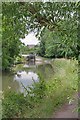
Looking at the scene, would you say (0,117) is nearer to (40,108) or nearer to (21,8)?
(40,108)

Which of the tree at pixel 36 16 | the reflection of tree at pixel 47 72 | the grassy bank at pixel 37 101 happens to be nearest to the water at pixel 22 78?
the reflection of tree at pixel 47 72

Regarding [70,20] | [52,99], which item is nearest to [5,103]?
[52,99]

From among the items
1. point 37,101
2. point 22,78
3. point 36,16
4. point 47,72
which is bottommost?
point 22,78

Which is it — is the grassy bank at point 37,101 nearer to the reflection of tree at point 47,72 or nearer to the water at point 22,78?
the water at point 22,78

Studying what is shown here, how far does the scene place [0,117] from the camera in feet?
12.9

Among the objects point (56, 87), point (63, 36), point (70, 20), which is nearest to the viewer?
point (70, 20)

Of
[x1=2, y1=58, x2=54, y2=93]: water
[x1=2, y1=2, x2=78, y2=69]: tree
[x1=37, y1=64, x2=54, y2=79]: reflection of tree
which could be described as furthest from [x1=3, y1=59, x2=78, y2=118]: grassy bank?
[x1=2, y1=2, x2=78, y2=69]: tree

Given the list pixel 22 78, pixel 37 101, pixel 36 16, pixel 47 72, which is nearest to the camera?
pixel 36 16

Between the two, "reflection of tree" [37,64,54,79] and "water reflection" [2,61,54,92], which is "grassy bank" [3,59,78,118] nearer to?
"water reflection" [2,61,54,92]

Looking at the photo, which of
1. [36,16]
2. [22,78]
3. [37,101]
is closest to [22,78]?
[22,78]

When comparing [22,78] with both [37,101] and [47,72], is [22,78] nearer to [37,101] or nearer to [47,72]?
[47,72]

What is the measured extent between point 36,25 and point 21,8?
283 mm

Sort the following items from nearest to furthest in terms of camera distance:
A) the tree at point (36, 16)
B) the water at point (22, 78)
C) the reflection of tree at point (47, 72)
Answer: the tree at point (36, 16) < the water at point (22, 78) < the reflection of tree at point (47, 72)

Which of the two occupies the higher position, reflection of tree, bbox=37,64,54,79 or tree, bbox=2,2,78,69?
tree, bbox=2,2,78,69
